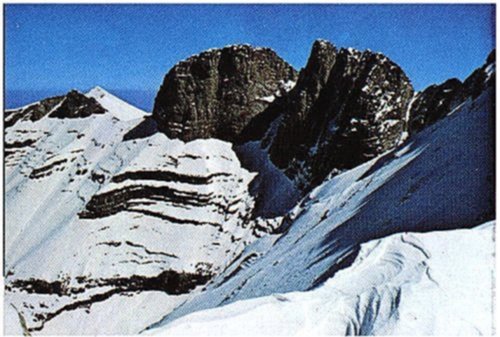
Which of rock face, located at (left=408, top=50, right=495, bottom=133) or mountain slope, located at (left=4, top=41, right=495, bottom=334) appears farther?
rock face, located at (left=408, top=50, right=495, bottom=133)

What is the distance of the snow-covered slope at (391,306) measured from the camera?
778cm

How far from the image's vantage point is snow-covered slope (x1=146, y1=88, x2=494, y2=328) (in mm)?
13672

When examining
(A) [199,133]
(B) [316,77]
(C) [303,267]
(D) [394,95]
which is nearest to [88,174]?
(A) [199,133]

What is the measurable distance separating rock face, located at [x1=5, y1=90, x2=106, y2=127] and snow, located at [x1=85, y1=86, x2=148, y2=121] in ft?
6.35

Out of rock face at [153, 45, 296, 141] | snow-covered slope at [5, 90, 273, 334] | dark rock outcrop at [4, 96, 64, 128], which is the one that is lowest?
snow-covered slope at [5, 90, 273, 334]

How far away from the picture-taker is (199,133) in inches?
2210

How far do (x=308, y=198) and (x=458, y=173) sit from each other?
52.0 feet

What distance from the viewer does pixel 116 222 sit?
47281 mm

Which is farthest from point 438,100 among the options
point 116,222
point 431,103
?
point 116,222

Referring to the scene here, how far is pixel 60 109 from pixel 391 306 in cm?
6583

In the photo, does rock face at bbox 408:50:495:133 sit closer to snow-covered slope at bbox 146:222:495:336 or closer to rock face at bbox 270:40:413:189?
rock face at bbox 270:40:413:189

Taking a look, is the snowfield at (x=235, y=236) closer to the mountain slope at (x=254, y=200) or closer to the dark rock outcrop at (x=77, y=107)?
the mountain slope at (x=254, y=200)

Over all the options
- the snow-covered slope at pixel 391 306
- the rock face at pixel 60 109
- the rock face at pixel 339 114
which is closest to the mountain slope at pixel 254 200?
the snow-covered slope at pixel 391 306

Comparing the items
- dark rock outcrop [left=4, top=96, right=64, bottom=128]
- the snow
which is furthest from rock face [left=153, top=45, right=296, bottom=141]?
dark rock outcrop [left=4, top=96, right=64, bottom=128]
